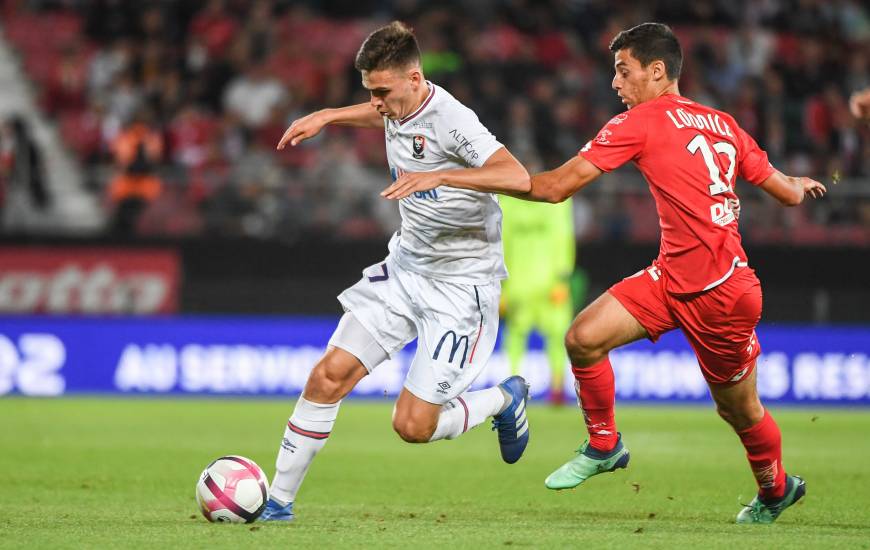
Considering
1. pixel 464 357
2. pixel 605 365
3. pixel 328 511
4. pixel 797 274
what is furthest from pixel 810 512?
pixel 797 274

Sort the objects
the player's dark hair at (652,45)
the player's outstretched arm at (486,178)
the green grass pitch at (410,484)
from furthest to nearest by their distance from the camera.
→ 1. the player's dark hair at (652,45)
2. the green grass pitch at (410,484)
3. the player's outstretched arm at (486,178)

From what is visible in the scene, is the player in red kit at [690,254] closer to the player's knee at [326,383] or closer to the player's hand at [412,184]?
the player's hand at [412,184]

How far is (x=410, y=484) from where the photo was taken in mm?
8469

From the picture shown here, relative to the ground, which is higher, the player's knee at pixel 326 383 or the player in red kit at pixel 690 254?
the player in red kit at pixel 690 254

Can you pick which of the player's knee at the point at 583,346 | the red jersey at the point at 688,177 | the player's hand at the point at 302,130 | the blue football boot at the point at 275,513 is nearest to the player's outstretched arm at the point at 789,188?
the red jersey at the point at 688,177

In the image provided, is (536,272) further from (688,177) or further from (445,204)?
(688,177)

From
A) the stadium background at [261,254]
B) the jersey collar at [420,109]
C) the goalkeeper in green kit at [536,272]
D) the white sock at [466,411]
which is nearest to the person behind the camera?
the jersey collar at [420,109]

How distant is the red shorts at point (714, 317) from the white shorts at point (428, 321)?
2.57ft

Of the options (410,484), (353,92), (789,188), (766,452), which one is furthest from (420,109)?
(353,92)

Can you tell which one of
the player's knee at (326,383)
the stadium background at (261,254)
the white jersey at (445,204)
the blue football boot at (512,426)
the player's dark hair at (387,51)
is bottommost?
the stadium background at (261,254)

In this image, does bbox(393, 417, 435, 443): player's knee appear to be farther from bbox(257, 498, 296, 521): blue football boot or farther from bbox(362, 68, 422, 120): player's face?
bbox(362, 68, 422, 120): player's face

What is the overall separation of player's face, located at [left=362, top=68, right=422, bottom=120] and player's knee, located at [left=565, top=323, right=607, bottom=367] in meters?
1.33

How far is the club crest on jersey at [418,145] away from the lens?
655 centimetres

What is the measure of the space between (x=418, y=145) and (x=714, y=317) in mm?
1632
